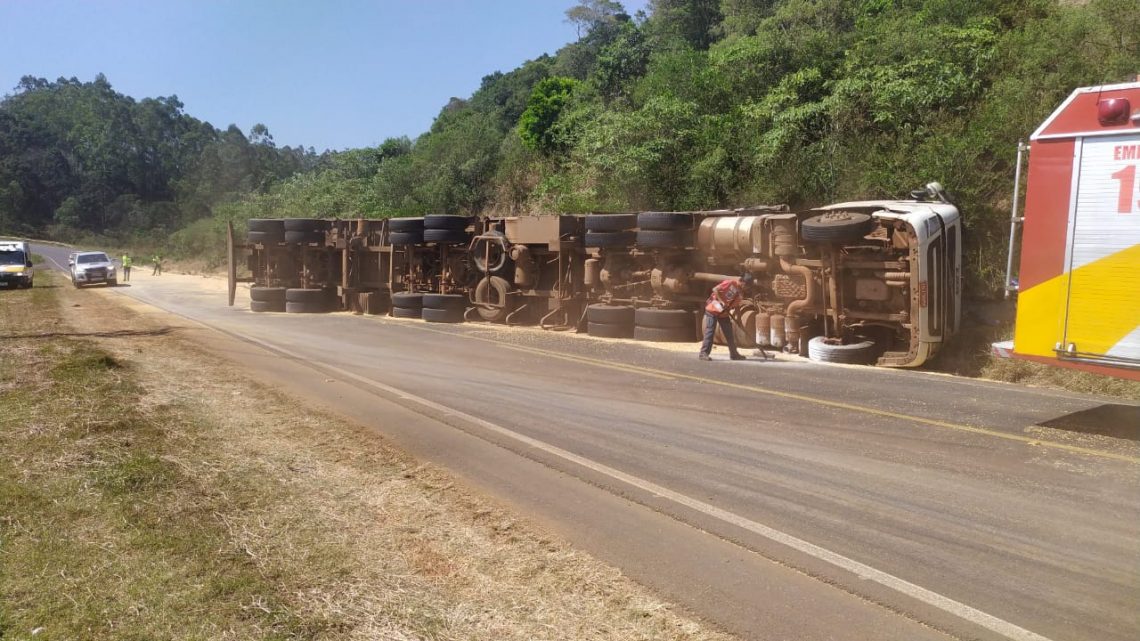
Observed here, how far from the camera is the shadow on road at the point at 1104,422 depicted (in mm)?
7795

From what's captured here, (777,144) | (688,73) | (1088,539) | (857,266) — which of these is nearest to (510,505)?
(1088,539)

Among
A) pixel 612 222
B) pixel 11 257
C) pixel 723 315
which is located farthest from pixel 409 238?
pixel 11 257

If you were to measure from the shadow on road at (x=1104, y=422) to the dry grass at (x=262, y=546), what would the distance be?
5.64 m

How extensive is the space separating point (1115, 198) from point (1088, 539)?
3.92m

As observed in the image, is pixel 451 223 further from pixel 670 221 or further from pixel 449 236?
pixel 670 221

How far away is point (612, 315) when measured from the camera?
55.1 ft

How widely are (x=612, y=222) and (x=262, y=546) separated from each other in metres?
12.9

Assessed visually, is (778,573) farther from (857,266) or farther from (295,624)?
(857,266)

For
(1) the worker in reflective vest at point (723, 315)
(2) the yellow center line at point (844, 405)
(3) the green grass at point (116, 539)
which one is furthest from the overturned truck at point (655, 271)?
(3) the green grass at point (116, 539)

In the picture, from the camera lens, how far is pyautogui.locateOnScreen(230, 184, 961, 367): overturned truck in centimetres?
1231

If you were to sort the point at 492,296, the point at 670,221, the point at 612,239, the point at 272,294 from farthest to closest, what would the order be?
the point at 272,294 → the point at 492,296 → the point at 612,239 → the point at 670,221

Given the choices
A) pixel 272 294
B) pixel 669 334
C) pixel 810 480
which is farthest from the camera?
pixel 272 294

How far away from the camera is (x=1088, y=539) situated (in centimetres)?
511

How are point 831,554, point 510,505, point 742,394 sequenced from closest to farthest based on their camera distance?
point 831,554 → point 510,505 → point 742,394
